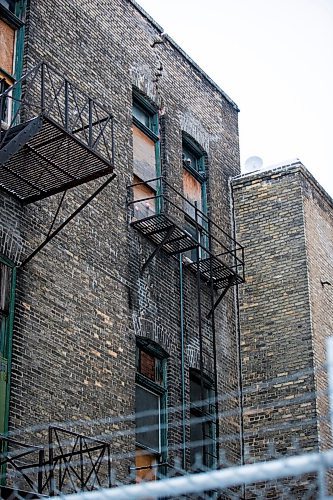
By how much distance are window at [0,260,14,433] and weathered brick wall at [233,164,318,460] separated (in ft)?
22.3

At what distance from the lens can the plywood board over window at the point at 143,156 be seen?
1839 centimetres

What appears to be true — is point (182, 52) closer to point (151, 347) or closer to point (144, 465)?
point (151, 347)

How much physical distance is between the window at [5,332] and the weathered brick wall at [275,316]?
6.81 metres

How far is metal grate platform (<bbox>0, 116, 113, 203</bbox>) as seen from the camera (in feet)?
44.0

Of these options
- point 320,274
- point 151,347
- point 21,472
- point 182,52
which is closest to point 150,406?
point 151,347

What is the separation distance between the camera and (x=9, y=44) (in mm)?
15617

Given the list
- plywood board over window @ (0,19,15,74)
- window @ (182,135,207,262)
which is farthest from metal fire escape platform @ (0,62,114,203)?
window @ (182,135,207,262)

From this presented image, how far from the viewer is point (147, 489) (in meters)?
5.43

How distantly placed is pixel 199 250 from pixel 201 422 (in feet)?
12.2

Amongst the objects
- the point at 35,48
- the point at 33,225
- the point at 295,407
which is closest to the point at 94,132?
the point at 35,48

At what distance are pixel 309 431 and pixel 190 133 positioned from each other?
665cm

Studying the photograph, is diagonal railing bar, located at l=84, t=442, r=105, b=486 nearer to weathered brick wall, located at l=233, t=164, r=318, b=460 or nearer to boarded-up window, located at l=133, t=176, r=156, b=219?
boarded-up window, located at l=133, t=176, r=156, b=219

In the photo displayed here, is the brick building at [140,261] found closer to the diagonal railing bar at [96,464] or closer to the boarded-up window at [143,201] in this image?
the boarded-up window at [143,201]

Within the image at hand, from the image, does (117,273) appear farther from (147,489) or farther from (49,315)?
(147,489)
